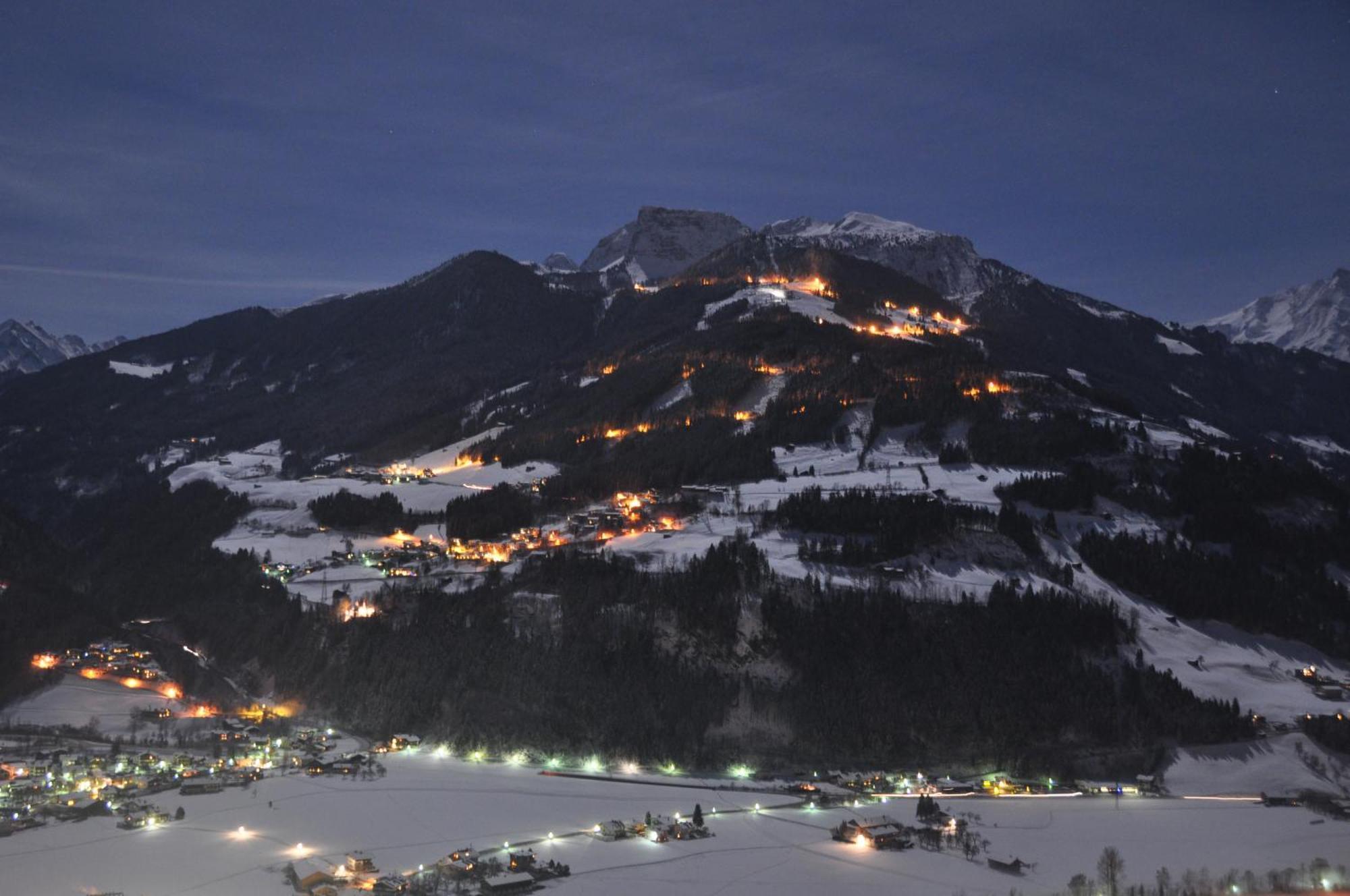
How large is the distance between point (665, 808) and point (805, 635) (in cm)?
2493

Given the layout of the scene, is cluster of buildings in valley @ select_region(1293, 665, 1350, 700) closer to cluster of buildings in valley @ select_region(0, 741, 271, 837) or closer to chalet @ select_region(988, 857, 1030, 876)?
chalet @ select_region(988, 857, 1030, 876)

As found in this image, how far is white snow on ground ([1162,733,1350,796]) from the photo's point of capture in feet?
251

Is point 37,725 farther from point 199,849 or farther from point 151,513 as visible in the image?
point 151,513

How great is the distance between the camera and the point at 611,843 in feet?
207

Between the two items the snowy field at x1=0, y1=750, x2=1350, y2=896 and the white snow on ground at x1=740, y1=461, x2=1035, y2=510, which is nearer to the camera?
the snowy field at x1=0, y1=750, x2=1350, y2=896

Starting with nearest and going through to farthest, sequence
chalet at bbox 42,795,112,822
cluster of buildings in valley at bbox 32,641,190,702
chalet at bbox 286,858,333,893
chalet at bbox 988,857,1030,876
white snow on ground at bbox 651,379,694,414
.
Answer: chalet at bbox 286,858,333,893, chalet at bbox 988,857,1030,876, chalet at bbox 42,795,112,822, cluster of buildings in valley at bbox 32,641,190,702, white snow on ground at bbox 651,379,694,414

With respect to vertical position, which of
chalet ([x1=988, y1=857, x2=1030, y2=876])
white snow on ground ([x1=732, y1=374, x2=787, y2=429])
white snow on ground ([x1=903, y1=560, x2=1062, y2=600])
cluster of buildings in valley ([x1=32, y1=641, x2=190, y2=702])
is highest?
white snow on ground ([x1=732, y1=374, x2=787, y2=429])

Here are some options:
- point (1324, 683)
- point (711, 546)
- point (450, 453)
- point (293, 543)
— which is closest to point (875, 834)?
point (711, 546)

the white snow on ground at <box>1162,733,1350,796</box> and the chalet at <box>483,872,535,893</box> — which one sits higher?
the white snow on ground at <box>1162,733,1350,796</box>

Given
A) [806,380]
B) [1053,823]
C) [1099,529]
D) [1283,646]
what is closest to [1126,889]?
[1053,823]

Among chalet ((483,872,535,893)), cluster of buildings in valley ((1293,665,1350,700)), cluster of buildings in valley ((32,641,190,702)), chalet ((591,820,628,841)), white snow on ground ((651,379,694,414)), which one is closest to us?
chalet ((483,872,535,893))

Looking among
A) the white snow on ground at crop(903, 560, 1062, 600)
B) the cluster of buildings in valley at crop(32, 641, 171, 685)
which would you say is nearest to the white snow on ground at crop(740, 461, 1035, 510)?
the white snow on ground at crop(903, 560, 1062, 600)

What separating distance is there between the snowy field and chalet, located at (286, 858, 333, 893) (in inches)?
35.8

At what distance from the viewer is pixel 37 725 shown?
293 feet
